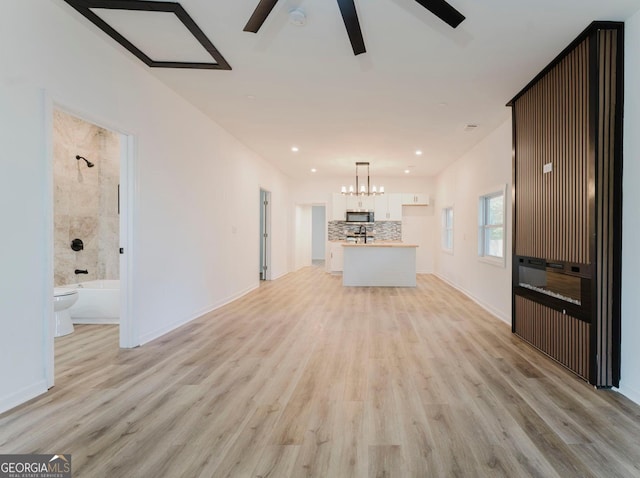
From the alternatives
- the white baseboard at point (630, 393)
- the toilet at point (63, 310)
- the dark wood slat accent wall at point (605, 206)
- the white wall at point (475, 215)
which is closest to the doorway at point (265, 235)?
the white wall at point (475, 215)

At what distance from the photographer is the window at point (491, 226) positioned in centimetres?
504

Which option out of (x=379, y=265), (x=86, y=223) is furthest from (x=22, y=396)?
(x=379, y=265)

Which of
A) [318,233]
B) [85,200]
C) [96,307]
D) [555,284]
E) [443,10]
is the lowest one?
[96,307]

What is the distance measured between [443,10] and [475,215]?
→ 4389mm

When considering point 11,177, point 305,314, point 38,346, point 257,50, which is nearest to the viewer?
point 11,177

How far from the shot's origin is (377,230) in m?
9.66

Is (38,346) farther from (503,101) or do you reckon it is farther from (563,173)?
(503,101)

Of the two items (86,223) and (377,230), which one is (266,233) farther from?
(86,223)

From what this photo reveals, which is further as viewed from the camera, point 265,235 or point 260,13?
point 265,235

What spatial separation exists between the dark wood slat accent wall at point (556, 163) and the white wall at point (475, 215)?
2.53 ft

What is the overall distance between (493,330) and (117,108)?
466 cm

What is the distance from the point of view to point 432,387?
8.15 feet

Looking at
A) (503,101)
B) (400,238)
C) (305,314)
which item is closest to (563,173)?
(503,101)

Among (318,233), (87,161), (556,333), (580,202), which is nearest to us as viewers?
(580,202)
